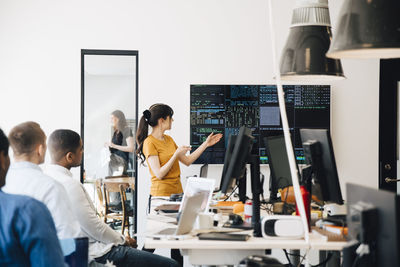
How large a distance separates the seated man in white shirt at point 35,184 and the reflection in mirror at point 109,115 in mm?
2638

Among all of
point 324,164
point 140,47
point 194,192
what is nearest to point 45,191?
point 194,192

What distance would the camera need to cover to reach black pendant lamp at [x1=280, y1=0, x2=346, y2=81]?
3178 mm

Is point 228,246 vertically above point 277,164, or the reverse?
point 277,164

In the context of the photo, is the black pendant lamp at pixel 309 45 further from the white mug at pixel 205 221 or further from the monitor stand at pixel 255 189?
the white mug at pixel 205 221

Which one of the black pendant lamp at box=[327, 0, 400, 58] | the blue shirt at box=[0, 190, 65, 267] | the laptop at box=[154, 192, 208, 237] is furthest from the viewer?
the laptop at box=[154, 192, 208, 237]

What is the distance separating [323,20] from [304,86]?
200 centimetres

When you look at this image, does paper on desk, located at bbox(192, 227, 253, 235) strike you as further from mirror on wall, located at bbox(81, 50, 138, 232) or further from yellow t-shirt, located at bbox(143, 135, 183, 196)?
mirror on wall, located at bbox(81, 50, 138, 232)

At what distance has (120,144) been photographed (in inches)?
208

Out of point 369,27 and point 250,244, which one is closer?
point 369,27

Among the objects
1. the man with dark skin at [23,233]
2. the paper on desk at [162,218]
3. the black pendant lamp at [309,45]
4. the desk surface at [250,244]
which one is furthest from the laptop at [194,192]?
the man with dark skin at [23,233]

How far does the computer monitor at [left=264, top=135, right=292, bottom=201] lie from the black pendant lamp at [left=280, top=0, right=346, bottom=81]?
18.1 inches

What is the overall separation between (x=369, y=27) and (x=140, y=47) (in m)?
3.33

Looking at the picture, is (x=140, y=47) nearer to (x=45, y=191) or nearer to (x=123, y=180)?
(x=123, y=180)

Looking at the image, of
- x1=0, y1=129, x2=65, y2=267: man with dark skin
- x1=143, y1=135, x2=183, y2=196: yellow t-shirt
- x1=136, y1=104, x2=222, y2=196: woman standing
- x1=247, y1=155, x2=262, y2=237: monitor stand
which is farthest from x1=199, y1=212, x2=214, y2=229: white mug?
Answer: x1=143, y1=135, x2=183, y2=196: yellow t-shirt
